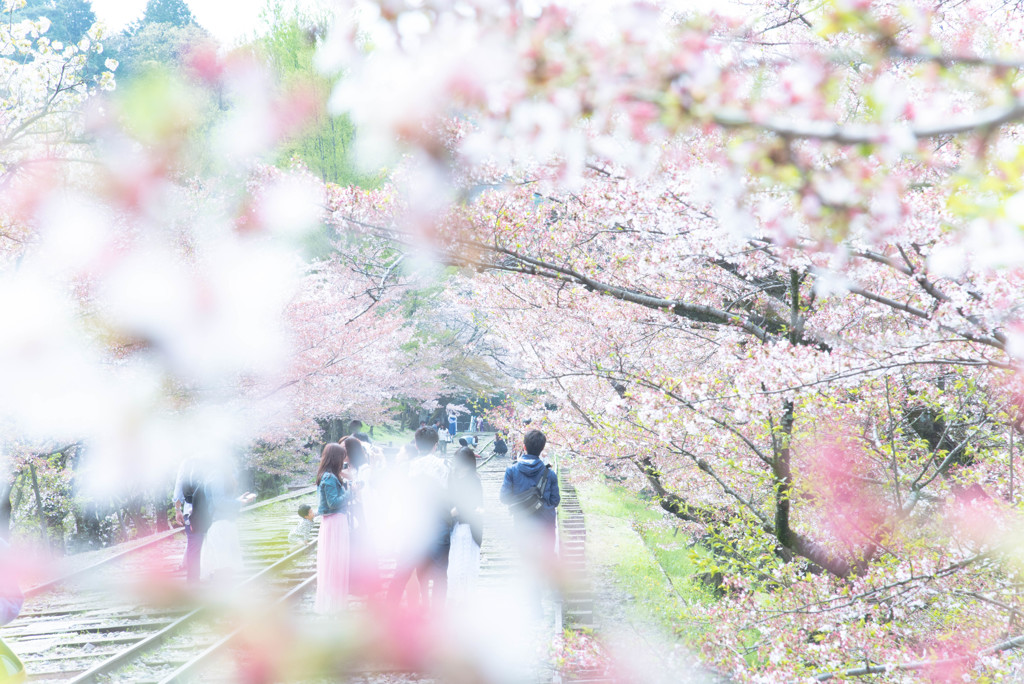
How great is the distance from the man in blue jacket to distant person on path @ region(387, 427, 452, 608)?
0.69 meters

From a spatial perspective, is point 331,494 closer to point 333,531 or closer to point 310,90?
point 333,531

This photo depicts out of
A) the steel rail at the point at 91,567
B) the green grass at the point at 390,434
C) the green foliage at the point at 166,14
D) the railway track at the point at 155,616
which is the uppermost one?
the green foliage at the point at 166,14

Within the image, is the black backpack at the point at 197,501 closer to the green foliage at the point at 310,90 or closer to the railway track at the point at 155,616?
the railway track at the point at 155,616

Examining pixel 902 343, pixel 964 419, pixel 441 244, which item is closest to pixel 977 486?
pixel 964 419

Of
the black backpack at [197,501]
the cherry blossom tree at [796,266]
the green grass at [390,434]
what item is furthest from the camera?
the green grass at [390,434]

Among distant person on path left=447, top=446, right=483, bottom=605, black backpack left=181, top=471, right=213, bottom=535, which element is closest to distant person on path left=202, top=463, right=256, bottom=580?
black backpack left=181, top=471, right=213, bottom=535

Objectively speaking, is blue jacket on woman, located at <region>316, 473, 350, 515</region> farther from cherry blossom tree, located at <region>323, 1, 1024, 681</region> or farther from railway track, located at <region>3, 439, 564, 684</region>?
cherry blossom tree, located at <region>323, 1, 1024, 681</region>

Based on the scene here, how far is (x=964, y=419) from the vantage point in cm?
551

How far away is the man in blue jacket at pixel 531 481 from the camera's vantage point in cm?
722

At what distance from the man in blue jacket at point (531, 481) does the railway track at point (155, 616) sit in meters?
1.17

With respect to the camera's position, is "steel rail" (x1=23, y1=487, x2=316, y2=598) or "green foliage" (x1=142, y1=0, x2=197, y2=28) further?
"green foliage" (x1=142, y1=0, x2=197, y2=28)

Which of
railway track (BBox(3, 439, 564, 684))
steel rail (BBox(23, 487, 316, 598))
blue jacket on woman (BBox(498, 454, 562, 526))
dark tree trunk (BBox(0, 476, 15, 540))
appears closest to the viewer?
railway track (BBox(3, 439, 564, 684))

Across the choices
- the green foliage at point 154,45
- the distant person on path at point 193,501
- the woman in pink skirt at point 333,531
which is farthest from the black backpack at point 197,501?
the green foliage at point 154,45

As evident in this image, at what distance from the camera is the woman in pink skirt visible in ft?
23.4
